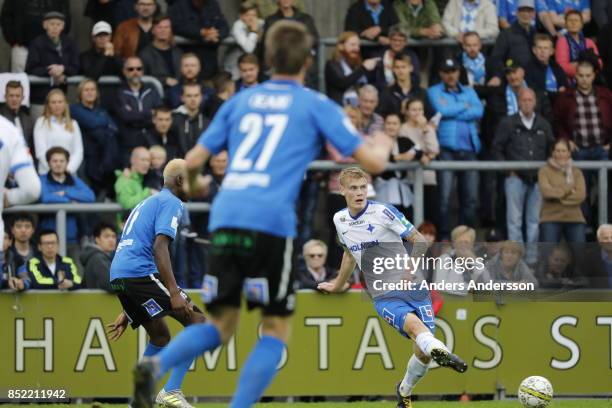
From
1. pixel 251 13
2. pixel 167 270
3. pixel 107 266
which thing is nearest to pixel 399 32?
pixel 251 13

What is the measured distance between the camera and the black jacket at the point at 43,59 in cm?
1550

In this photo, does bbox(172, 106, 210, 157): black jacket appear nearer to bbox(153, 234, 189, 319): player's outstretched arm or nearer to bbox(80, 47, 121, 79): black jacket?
bbox(80, 47, 121, 79): black jacket

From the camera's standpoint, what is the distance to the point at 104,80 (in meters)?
15.6

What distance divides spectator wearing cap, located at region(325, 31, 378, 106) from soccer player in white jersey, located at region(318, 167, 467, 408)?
4.53 m

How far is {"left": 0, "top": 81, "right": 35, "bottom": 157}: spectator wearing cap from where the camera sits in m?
14.8

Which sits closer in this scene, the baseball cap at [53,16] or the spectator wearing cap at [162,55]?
the baseball cap at [53,16]

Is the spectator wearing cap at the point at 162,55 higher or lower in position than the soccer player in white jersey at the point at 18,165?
higher

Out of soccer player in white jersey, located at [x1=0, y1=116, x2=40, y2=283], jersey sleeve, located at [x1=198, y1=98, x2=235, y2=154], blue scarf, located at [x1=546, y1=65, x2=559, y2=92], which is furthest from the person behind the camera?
blue scarf, located at [x1=546, y1=65, x2=559, y2=92]

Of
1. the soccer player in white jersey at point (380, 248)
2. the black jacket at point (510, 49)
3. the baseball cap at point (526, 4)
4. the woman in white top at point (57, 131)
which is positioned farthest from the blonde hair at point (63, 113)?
the baseball cap at point (526, 4)

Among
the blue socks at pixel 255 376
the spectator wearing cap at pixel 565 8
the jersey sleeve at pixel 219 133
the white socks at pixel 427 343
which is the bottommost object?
the white socks at pixel 427 343

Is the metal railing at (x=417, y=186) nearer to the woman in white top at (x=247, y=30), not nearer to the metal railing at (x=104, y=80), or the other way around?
the metal railing at (x=104, y=80)

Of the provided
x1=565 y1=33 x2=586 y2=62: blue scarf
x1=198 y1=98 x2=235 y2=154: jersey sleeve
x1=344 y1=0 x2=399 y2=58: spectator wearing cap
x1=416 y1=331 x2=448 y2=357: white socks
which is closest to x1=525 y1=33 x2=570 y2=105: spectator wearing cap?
x1=565 y1=33 x2=586 y2=62: blue scarf

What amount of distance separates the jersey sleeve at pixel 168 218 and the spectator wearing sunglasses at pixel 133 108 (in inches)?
179

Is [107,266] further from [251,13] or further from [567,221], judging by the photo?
[567,221]
